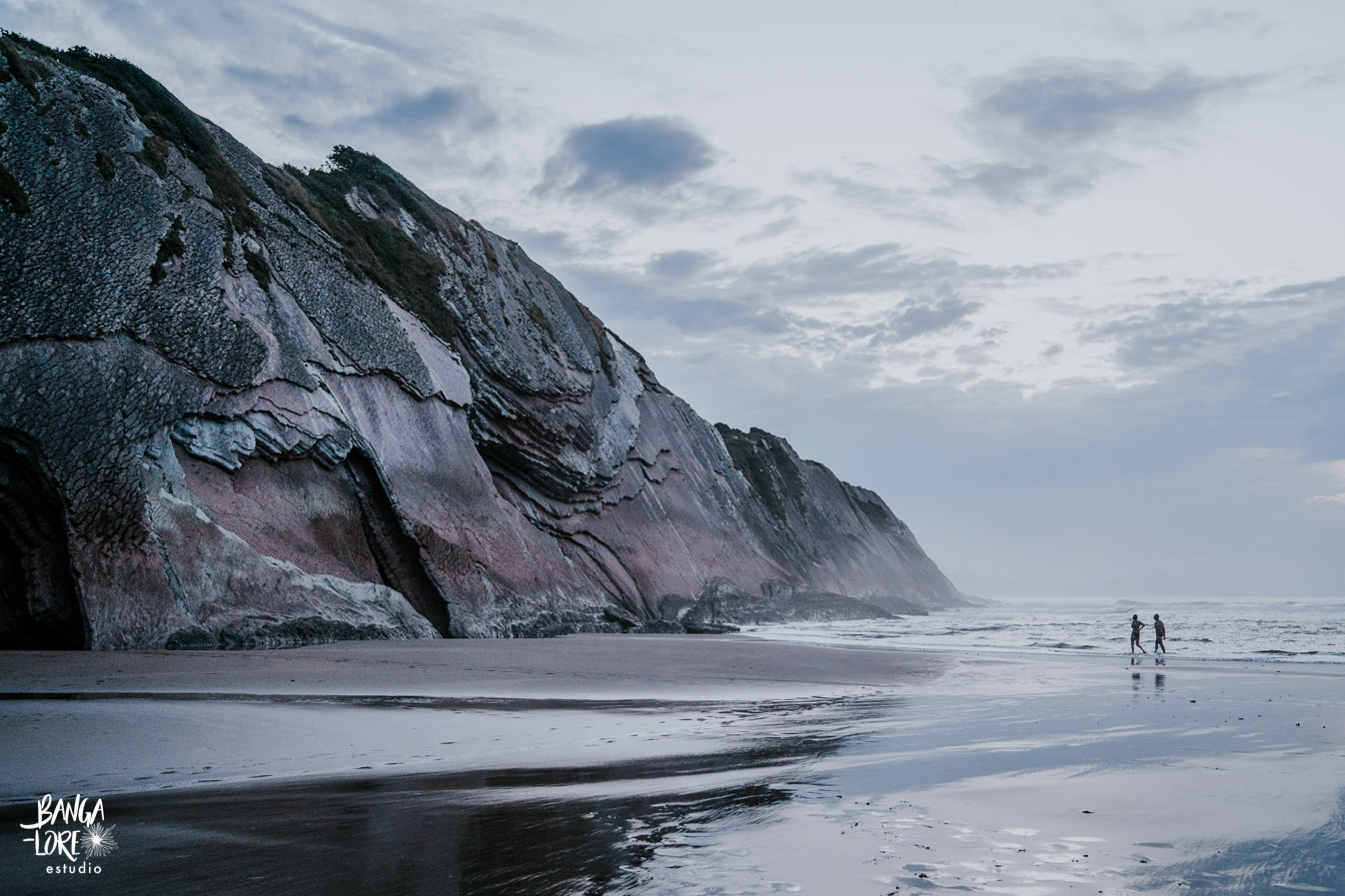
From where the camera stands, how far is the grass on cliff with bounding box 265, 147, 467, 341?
2122 cm

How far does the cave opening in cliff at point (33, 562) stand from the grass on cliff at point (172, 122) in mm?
7171

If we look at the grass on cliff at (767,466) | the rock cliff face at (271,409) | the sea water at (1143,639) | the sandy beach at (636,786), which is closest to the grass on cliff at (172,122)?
the rock cliff face at (271,409)

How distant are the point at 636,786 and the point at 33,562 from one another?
9.63 metres

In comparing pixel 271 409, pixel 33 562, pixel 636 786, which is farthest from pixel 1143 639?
pixel 33 562

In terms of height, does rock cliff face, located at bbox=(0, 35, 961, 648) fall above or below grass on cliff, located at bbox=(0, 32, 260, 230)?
below

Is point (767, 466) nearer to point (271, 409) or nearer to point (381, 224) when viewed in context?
point (381, 224)

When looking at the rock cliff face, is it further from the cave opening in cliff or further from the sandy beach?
the sandy beach

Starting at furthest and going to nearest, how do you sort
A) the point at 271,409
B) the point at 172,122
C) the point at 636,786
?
the point at 172,122, the point at 271,409, the point at 636,786

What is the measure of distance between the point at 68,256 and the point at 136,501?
3784mm

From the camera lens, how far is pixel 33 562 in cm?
1085

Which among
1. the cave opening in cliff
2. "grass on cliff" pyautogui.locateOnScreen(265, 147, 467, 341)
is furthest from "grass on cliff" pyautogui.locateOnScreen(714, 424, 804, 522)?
the cave opening in cliff

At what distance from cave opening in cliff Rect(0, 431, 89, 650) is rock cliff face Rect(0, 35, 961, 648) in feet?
0.09

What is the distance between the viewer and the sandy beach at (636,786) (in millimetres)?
3299

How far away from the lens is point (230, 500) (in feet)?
45.6
